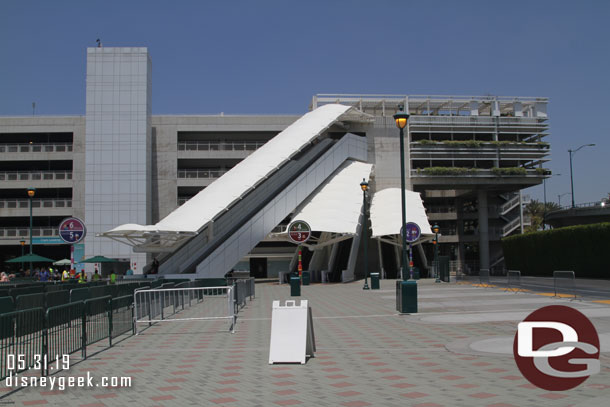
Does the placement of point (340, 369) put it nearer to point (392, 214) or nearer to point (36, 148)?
point (392, 214)

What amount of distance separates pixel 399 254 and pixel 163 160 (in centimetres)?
2757

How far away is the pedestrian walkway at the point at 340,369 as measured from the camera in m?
7.96

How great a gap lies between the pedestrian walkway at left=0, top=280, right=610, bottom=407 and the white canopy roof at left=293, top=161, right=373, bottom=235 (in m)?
24.1

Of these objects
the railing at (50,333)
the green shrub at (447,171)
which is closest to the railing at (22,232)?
the green shrub at (447,171)

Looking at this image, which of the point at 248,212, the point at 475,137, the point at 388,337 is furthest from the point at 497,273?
the point at 388,337

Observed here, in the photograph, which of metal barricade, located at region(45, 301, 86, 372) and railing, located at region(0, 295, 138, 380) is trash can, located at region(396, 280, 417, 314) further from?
metal barricade, located at region(45, 301, 86, 372)

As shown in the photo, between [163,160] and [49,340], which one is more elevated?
[163,160]

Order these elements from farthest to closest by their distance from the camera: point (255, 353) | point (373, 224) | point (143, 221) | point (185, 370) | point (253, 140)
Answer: point (253, 140) < point (143, 221) < point (373, 224) < point (255, 353) < point (185, 370)

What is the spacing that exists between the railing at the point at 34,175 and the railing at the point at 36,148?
7.21 feet

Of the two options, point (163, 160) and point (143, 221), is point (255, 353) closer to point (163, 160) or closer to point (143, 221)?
point (143, 221)

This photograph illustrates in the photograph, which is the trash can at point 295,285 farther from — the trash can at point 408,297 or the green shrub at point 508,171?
the green shrub at point 508,171

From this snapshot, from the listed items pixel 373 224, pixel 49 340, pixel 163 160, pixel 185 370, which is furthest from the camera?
pixel 163 160

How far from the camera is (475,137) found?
213 feet

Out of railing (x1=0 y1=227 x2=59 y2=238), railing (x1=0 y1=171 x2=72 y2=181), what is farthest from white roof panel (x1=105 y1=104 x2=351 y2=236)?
railing (x1=0 y1=171 x2=72 y2=181)
